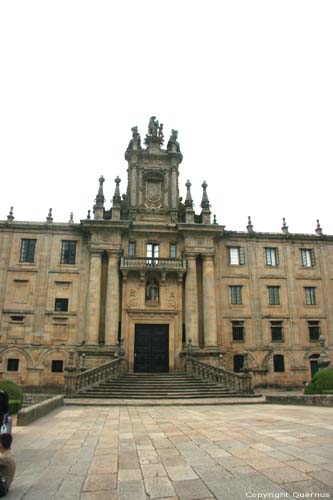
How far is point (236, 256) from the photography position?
3575 centimetres

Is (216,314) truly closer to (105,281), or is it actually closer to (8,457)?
(105,281)

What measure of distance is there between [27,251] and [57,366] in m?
10.5

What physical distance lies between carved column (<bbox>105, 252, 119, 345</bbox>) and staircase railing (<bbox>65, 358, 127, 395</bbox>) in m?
2.98

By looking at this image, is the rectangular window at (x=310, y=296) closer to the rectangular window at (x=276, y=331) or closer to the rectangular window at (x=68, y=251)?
the rectangular window at (x=276, y=331)

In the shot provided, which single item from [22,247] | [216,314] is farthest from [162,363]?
[22,247]

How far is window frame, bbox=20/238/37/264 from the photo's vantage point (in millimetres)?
33281

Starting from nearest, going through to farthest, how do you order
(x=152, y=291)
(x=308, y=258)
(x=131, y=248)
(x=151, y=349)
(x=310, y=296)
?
1. (x=151, y=349)
2. (x=152, y=291)
3. (x=131, y=248)
4. (x=310, y=296)
5. (x=308, y=258)

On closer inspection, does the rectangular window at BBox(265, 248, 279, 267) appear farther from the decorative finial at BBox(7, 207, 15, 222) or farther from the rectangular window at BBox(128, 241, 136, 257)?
the decorative finial at BBox(7, 207, 15, 222)

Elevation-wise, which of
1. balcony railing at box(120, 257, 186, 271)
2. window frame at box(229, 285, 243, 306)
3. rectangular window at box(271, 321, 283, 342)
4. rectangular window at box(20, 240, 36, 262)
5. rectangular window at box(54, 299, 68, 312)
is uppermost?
rectangular window at box(20, 240, 36, 262)

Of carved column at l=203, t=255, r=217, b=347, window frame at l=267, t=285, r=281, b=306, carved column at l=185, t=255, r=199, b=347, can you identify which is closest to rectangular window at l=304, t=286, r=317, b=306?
window frame at l=267, t=285, r=281, b=306

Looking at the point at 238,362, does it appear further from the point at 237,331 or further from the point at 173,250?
the point at 173,250

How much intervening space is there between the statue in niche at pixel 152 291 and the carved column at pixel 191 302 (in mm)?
2729

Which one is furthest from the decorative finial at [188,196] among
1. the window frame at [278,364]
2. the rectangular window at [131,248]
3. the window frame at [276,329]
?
the window frame at [278,364]

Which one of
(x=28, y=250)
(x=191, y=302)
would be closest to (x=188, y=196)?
(x=191, y=302)
